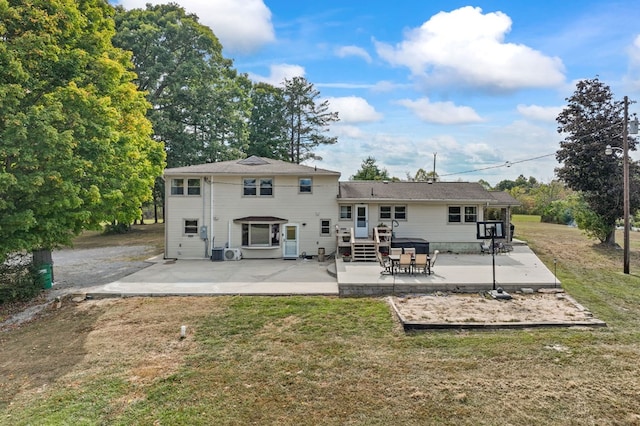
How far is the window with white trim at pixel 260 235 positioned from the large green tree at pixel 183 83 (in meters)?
13.2

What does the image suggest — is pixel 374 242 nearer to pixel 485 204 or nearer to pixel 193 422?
pixel 485 204

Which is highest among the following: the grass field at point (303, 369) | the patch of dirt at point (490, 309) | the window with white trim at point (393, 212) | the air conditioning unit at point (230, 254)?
the window with white trim at point (393, 212)

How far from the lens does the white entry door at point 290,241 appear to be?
18422 mm

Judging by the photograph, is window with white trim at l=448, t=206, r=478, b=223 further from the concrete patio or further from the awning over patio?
the awning over patio

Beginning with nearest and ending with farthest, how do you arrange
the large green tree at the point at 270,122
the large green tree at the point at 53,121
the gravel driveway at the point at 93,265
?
the large green tree at the point at 53,121 → the gravel driveway at the point at 93,265 → the large green tree at the point at 270,122

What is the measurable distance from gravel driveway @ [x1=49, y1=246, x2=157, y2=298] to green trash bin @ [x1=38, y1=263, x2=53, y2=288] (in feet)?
0.90

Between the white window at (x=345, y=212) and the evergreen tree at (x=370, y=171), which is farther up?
the evergreen tree at (x=370, y=171)

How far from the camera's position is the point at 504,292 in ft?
36.7

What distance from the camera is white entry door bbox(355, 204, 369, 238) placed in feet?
61.5

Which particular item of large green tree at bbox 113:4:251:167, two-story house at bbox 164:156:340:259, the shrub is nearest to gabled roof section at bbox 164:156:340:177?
two-story house at bbox 164:156:340:259

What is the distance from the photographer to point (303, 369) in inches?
257

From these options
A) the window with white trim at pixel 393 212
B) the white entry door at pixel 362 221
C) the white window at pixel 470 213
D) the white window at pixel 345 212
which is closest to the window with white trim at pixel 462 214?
the white window at pixel 470 213

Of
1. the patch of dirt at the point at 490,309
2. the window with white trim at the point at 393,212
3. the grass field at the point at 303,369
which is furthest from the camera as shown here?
the window with white trim at the point at 393,212

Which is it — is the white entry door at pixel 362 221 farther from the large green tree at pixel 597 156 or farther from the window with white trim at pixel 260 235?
the large green tree at pixel 597 156
